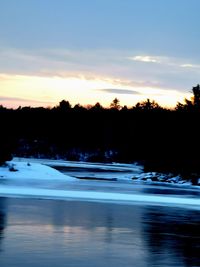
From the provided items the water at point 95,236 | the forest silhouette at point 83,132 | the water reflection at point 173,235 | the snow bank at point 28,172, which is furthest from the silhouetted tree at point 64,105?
the water reflection at point 173,235

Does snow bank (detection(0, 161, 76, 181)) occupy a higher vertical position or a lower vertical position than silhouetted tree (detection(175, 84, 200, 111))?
lower

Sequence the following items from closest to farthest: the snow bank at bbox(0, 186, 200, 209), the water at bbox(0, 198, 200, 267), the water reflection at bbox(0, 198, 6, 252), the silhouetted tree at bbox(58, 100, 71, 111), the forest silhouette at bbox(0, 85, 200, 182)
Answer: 1. the water at bbox(0, 198, 200, 267)
2. the water reflection at bbox(0, 198, 6, 252)
3. the snow bank at bbox(0, 186, 200, 209)
4. the forest silhouette at bbox(0, 85, 200, 182)
5. the silhouetted tree at bbox(58, 100, 71, 111)

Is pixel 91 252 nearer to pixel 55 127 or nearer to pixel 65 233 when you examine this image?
pixel 65 233

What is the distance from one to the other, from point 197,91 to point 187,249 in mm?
61080

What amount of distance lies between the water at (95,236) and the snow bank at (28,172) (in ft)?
58.1

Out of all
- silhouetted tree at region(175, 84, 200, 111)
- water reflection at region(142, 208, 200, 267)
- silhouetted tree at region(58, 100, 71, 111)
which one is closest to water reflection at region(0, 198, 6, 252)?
water reflection at region(142, 208, 200, 267)

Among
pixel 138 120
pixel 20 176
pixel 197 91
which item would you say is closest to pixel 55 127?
pixel 138 120

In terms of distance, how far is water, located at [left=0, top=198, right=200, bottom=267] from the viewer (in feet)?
37.3

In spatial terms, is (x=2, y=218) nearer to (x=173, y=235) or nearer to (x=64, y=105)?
(x=173, y=235)

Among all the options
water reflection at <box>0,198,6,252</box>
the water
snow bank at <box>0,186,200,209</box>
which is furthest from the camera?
snow bank at <box>0,186,200,209</box>

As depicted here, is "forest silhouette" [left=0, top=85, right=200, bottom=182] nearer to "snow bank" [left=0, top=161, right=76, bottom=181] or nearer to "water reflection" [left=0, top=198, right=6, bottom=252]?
"snow bank" [left=0, top=161, right=76, bottom=181]

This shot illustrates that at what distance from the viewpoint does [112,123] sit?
138 metres

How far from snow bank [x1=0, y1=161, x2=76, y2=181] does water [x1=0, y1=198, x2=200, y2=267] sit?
17.7 m

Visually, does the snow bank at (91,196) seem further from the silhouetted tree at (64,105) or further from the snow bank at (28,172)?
the silhouetted tree at (64,105)
